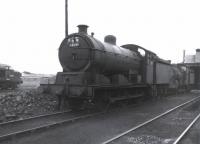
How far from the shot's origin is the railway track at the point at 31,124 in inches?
297

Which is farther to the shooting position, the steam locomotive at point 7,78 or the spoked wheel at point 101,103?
the steam locomotive at point 7,78

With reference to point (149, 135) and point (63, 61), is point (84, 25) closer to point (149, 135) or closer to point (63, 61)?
point (63, 61)

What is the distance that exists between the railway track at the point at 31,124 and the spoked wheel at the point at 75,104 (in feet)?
1.50

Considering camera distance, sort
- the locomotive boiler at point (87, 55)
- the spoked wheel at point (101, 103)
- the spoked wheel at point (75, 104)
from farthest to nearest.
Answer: the spoked wheel at point (75, 104)
the spoked wheel at point (101, 103)
the locomotive boiler at point (87, 55)

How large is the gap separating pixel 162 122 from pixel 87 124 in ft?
9.69

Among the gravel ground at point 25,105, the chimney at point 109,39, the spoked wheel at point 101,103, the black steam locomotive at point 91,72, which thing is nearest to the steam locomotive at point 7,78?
the gravel ground at point 25,105

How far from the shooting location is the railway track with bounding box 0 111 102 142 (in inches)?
297

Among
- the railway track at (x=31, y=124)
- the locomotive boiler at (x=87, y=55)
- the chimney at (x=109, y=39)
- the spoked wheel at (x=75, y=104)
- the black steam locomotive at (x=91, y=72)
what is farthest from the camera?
the chimney at (x=109, y=39)

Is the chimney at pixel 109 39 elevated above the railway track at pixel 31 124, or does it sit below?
above

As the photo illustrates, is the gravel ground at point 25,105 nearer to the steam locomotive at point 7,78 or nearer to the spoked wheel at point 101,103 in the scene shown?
the spoked wheel at point 101,103

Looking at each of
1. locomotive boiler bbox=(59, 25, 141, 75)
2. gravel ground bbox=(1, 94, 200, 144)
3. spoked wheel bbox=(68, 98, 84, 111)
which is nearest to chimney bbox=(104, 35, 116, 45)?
locomotive boiler bbox=(59, 25, 141, 75)

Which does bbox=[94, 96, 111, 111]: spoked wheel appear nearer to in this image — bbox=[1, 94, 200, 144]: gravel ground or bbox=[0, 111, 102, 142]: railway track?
bbox=[0, 111, 102, 142]: railway track

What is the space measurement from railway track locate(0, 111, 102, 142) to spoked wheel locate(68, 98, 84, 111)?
0.46 m

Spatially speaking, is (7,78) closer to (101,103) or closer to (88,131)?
(101,103)
